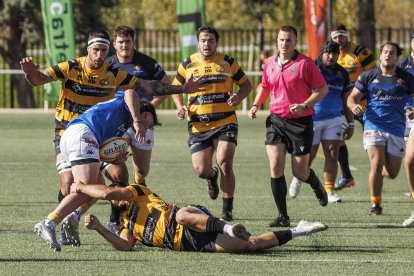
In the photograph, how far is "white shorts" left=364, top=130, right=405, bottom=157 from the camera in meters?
13.8

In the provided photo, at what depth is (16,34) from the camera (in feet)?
129

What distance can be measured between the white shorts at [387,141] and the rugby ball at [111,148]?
367 centimetres

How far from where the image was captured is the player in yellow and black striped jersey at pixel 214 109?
13.5 m

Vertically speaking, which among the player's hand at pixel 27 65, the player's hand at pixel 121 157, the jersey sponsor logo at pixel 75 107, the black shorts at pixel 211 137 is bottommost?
the black shorts at pixel 211 137

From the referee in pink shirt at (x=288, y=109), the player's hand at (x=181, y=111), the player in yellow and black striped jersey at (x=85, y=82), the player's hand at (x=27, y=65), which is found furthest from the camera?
the player's hand at (x=181, y=111)

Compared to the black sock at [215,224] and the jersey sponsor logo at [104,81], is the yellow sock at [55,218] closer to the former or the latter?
the black sock at [215,224]

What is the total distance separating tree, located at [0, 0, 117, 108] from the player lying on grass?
27.3m

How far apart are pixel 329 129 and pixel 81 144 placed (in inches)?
218

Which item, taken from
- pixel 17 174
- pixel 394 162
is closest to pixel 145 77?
pixel 394 162

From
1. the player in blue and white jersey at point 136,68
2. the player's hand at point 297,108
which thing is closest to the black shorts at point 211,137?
the player in blue and white jersey at point 136,68

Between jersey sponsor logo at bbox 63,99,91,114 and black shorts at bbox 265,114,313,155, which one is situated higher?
jersey sponsor logo at bbox 63,99,91,114

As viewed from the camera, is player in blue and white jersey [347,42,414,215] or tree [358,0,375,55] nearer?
player in blue and white jersey [347,42,414,215]

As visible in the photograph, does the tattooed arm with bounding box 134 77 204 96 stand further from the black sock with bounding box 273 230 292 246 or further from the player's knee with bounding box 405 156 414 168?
the player's knee with bounding box 405 156 414 168

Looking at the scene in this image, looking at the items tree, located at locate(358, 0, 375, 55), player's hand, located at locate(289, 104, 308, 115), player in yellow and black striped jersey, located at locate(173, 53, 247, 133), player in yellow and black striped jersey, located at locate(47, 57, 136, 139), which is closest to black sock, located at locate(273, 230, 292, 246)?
player's hand, located at locate(289, 104, 308, 115)
